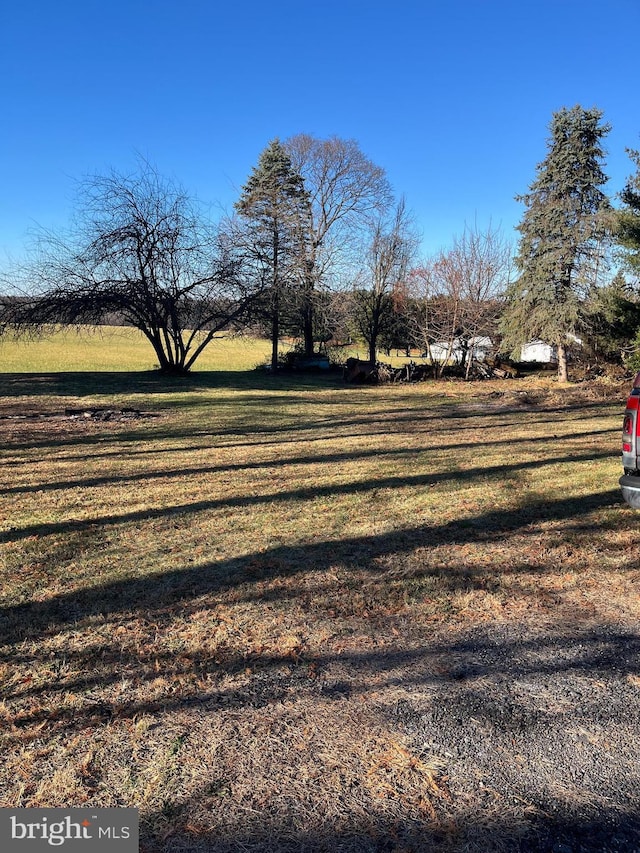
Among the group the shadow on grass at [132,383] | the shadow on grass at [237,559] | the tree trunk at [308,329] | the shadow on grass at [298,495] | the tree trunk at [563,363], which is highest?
the tree trunk at [308,329]

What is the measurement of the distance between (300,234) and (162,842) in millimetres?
26752

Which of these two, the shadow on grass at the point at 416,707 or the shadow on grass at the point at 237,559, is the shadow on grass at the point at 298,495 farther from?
the shadow on grass at the point at 416,707

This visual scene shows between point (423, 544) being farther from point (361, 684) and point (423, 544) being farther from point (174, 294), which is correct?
point (174, 294)

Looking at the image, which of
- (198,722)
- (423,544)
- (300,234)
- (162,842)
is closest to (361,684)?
(198,722)

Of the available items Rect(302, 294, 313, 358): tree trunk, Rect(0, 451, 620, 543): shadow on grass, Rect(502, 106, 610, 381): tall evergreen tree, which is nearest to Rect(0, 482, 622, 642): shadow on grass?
Rect(0, 451, 620, 543): shadow on grass

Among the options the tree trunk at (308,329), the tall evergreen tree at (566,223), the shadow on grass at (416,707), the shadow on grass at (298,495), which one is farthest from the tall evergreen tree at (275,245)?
the shadow on grass at (416,707)

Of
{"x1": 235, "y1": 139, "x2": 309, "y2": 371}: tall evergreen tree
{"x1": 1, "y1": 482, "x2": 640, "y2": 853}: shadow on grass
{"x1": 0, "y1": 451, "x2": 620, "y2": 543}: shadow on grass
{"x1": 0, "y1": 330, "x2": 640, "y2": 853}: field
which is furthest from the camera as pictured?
{"x1": 235, "y1": 139, "x2": 309, "y2": 371}: tall evergreen tree

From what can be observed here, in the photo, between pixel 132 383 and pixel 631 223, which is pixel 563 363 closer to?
pixel 631 223

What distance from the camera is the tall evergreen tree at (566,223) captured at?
20359 mm

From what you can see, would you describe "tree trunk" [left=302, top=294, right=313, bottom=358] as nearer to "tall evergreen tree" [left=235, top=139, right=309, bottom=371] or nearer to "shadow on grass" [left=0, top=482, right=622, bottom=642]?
"tall evergreen tree" [left=235, top=139, right=309, bottom=371]

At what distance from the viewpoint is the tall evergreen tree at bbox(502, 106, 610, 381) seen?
20.4 m

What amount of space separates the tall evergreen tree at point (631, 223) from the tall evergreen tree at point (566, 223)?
74.6 inches

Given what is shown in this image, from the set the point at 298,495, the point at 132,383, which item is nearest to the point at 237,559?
the point at 298,495

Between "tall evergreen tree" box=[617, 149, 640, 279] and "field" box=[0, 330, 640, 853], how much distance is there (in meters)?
13.6
